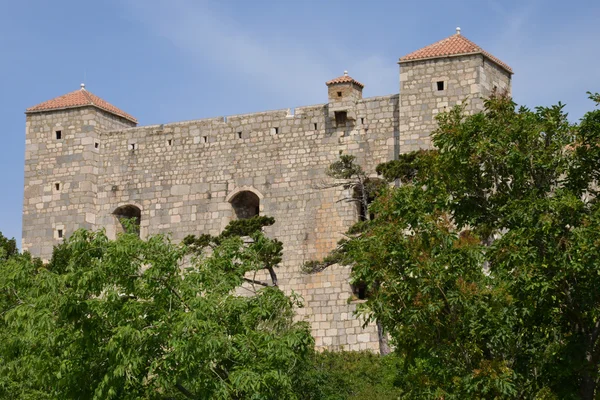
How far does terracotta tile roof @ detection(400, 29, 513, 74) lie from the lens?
33.8m

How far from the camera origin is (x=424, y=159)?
65.6ft

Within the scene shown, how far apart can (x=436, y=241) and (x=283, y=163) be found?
17.4 m

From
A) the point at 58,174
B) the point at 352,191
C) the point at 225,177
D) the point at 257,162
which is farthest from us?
the point at 58,174

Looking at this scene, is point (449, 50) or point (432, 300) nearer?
point (432, 300)

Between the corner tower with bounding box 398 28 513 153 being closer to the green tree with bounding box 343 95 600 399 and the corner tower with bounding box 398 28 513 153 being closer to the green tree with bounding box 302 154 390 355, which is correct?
the green tree with bounding box 302 154 390 355

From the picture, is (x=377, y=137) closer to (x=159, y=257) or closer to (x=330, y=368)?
(x=330, y=368)

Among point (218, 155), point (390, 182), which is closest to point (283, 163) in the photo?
point (218, 155)

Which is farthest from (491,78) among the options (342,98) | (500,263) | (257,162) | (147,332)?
(147,332)

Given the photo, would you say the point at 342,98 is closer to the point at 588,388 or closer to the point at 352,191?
the point at 352,191

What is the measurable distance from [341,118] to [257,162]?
2701mm

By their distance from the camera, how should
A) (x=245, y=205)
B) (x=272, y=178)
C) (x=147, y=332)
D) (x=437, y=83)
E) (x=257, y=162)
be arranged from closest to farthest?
1. (x=147, y=332)
2. (x=437, y=83)
3. (x=272, y=178)
4. (x=257, y=162)
5. (x=245, y=205)

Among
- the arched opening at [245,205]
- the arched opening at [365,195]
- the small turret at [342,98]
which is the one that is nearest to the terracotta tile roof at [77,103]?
the arched opening at [245,205]

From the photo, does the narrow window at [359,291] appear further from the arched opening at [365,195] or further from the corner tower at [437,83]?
the corner tower at [437,83]

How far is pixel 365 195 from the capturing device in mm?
33438
